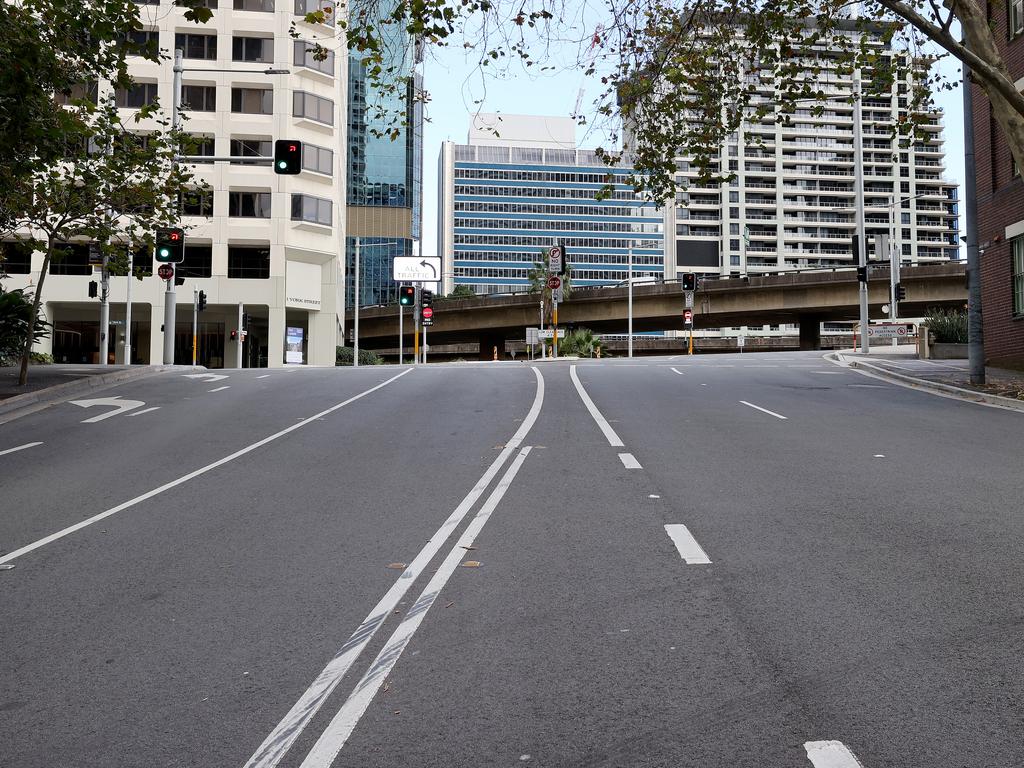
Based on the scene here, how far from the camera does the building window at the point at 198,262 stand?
51406 millimetres

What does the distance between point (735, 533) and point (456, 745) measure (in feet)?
12.6

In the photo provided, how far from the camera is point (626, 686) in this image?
3.93 metres

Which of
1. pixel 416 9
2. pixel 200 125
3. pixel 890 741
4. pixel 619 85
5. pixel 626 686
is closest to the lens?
pixel 890 741

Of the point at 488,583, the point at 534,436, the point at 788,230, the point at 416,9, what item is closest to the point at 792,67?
the point at 416,9

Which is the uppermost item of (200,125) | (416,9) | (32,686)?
(200,125)

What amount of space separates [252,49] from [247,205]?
29.5ft

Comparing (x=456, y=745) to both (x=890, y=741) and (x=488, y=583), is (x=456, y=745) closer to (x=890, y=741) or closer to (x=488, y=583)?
(x=890, y=741)

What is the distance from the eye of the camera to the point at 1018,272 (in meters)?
24.8

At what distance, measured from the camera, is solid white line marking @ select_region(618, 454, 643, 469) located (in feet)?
32.8

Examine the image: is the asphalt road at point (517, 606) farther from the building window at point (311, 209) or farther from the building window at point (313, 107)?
the building window at point (313, 107)

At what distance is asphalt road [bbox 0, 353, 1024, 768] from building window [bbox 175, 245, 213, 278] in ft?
138

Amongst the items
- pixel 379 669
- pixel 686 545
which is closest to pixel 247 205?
pixel 686 545

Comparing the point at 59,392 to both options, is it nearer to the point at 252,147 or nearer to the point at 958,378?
the point at 958,378

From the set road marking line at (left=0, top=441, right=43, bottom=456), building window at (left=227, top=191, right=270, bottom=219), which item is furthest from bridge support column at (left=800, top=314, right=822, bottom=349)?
road marking line at (left=0, top=441, right=43, bottom=456)
